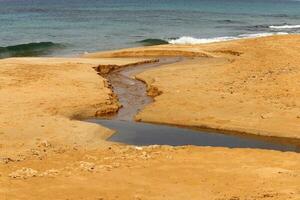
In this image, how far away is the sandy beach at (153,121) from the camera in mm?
10828

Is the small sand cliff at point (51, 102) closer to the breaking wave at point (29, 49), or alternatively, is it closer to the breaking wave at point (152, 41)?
the breaking wave at point (29, 49)

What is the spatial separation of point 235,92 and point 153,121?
13.5 feet

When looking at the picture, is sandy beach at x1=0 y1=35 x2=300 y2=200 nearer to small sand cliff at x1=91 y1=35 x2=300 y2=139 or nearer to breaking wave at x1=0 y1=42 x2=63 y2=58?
small sand cliff at x1=91 y1=35 x2=300 y2=139

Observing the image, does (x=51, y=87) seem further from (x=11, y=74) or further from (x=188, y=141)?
(x=188, y=141)

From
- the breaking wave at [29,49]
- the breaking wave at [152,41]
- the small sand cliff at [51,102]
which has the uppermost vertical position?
the small sand cliff at [51,102]

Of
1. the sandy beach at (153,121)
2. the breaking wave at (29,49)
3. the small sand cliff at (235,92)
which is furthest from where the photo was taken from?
the breaking wave at (29,49)

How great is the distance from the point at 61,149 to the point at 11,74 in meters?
9.81

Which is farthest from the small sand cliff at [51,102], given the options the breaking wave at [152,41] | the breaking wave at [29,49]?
the breaking wave at [152,41]

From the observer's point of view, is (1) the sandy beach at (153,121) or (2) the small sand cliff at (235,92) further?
(2) the small sand cliff at (235,92)

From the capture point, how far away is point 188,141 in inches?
589

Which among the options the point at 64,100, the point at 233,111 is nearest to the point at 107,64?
the point at 64,100

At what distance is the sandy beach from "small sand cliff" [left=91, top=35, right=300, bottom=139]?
0.03 m

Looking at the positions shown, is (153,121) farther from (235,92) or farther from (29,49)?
(29,49)

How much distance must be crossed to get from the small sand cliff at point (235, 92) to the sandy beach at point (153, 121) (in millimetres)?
33
